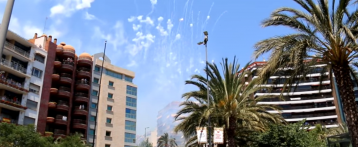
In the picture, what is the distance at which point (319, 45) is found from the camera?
13.5 metres

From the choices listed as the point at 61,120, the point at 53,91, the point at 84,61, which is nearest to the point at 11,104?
the point at 53,91

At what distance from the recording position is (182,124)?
73.7 ft

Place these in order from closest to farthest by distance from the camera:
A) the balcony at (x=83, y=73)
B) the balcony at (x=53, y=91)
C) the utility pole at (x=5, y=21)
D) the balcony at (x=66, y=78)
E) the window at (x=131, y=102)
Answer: the utility pole at (x=5, y=21) → the balcony at (x=53, y=91) → the balcony at (x=66, y=78) → the balcony at (x=83, y=73) → the window at (x=131, y=102)

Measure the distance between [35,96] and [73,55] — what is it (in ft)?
35.6

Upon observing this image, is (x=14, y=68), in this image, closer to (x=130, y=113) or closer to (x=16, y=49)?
(x=16, y=49)

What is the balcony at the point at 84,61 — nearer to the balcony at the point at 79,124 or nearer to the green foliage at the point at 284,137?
the balcony at the point at 79,124

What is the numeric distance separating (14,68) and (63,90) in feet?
30.7

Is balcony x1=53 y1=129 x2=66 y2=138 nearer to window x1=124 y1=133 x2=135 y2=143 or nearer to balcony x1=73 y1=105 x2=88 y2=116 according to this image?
balcony x1=73 y1=105 x2=88 y2=116

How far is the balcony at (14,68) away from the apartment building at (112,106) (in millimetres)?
13371

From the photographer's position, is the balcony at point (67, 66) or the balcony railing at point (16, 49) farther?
the balcony at point (67, 66)

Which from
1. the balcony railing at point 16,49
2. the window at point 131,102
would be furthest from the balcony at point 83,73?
the balcony railing at point 16,49

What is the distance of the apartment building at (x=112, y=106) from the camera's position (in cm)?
5531

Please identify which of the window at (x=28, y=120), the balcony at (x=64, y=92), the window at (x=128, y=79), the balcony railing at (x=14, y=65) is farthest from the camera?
the window at (x=128, y=79)

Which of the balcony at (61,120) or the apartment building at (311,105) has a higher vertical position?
the apartment building at (311,105)
